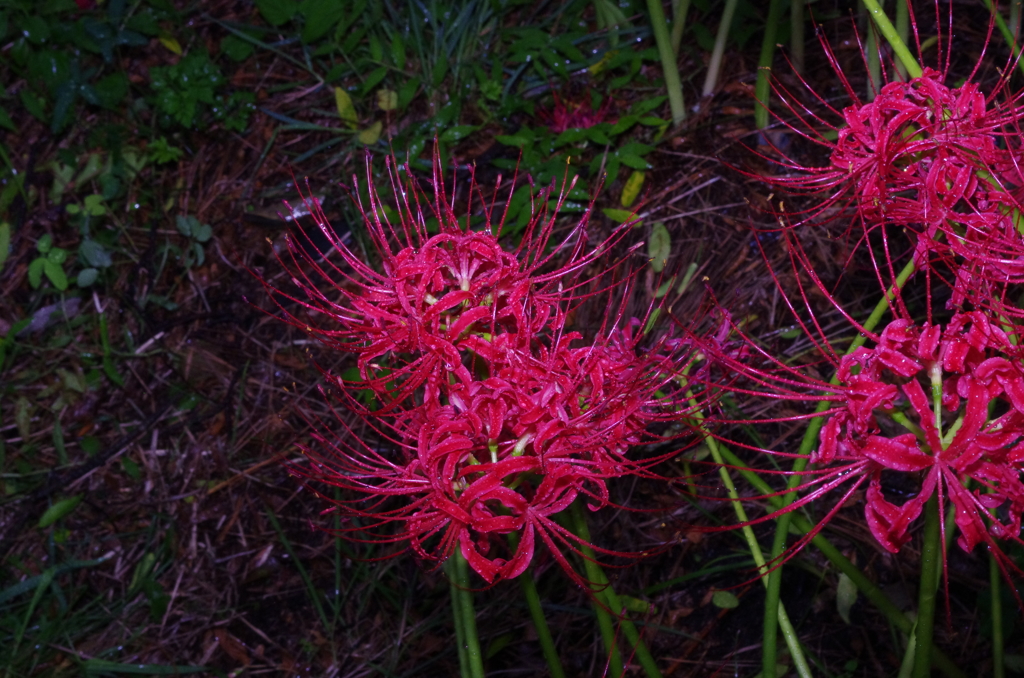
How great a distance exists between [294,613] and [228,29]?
2159mm

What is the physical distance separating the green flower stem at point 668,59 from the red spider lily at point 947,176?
0.99 meters

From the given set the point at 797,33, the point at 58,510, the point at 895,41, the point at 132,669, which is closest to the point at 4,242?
the point at 58,510

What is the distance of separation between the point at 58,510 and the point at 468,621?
1644 mm

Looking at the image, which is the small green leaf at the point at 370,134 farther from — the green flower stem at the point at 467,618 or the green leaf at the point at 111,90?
the green flower stem at the point at 467,618

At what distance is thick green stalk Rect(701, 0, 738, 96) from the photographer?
2301 mm

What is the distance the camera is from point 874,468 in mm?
1096

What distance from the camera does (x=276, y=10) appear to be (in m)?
2.84

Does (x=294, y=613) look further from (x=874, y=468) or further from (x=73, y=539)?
(x=874, y=468)

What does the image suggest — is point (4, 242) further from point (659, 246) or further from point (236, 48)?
point (659, 246)

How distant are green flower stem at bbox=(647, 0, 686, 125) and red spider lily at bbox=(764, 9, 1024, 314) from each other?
39.1 inches

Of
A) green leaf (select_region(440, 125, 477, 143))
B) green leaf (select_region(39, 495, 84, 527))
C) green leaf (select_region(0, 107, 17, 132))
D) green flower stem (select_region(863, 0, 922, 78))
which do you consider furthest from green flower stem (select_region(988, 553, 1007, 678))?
green leaf (select_region(0, 107, 17, 132))

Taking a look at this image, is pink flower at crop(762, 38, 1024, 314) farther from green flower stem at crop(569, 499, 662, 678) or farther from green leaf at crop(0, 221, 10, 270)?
green leaf at crop(0, 221, 10, 270)

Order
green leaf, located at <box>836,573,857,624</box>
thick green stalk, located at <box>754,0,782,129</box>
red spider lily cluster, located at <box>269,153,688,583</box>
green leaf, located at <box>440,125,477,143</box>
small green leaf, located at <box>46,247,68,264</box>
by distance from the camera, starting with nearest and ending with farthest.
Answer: red spider lily cluster, located at <box>269,153,688,583</box>, green leaf, located at <box>836,573,857,624</box>, thick green stalk, located at <box>754,0,782,129</box>, green leaf, located at <box>440,125,477,143</box>, small green leaf, located at <box>46,247,68,264</box>

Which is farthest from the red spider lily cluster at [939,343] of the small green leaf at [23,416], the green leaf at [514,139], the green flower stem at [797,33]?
the small green leaf at [23,416]
